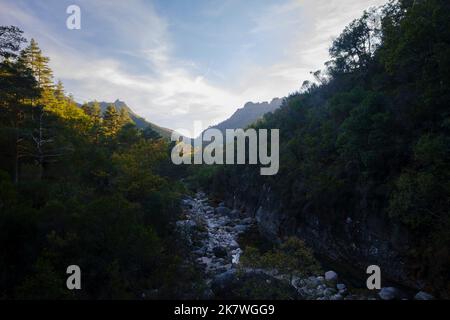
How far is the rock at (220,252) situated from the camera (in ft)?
63.1

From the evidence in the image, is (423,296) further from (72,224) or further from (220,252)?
(72,224)

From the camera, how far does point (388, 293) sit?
40.8 ft

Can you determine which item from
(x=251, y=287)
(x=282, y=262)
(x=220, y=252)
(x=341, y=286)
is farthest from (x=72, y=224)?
(x=341, y=286)

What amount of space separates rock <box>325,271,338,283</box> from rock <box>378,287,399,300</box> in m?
2.39

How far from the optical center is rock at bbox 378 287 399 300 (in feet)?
40.3

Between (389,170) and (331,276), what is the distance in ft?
23.6

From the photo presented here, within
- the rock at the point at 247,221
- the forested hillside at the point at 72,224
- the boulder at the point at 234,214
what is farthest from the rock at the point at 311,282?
the boulder at the point at 234,214

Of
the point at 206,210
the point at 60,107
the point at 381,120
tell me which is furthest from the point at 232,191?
the point at 381,120

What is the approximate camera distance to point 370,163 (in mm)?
16094

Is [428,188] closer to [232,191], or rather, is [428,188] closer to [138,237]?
[138,237]

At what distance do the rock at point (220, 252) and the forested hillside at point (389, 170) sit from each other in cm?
636

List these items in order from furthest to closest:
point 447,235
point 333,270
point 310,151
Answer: point 310,151, point 333,270, point 447,235
